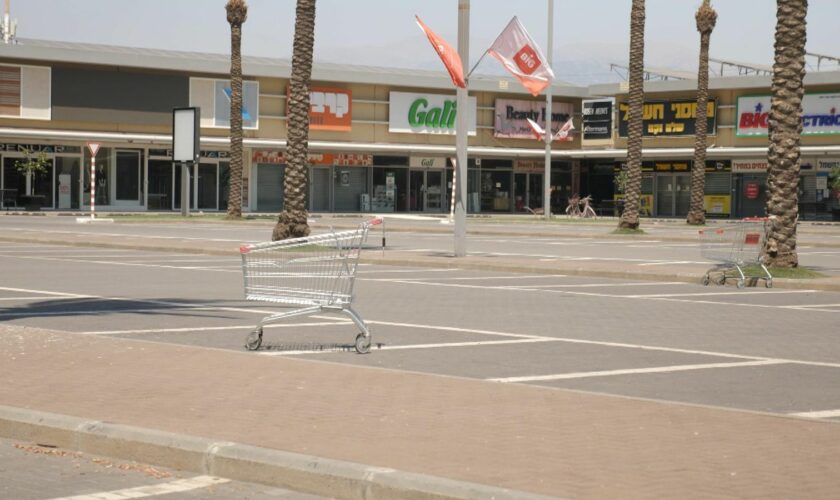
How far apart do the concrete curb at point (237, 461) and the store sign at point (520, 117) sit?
215 ft

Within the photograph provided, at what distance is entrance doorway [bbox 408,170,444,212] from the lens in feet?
237

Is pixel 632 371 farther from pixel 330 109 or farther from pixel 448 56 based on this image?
pixel 330 109

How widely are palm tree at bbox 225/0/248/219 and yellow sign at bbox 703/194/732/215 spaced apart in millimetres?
27629

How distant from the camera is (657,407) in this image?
31.1 feet

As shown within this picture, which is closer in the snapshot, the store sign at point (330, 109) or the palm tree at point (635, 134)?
the palm tree at point (635, 134)

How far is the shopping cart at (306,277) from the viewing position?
12.8 m

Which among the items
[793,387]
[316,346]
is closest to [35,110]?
[316,346]

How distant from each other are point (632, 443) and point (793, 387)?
3759mm

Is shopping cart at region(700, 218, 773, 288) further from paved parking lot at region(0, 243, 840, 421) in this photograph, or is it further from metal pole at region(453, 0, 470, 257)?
metal pole at region(453, 0, 470, 257)

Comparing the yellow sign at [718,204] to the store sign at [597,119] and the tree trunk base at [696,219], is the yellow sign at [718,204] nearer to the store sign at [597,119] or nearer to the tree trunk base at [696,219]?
the store sign at [597,119]

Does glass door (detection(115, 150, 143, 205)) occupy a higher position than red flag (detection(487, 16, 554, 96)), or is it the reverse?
red flag (detection(487, 16, 554, 96))

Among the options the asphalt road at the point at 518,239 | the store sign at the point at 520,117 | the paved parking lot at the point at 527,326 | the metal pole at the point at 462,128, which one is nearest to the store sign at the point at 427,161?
the store sign at the point at 520,117

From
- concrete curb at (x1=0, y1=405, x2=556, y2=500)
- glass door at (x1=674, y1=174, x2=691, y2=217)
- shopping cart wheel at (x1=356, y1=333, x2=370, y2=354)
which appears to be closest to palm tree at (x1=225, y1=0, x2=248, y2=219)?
glass door at (x1=674, y1=174, x2=691, y2=217)

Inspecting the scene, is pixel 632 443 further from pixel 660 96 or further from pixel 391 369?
pixel 660 96
